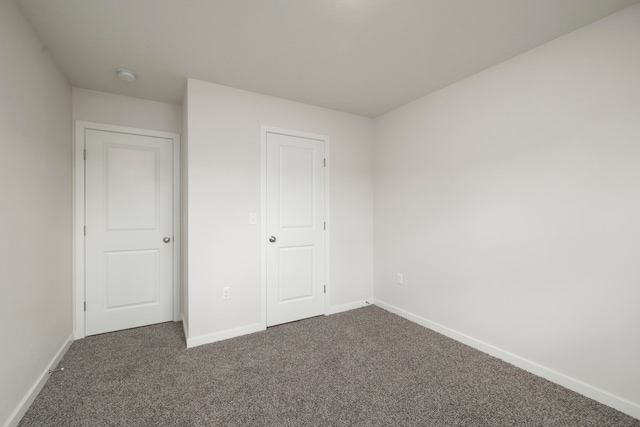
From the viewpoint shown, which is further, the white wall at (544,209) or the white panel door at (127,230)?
the white panel door at (127,230)

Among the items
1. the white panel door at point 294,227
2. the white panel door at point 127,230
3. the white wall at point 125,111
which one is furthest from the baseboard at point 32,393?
the white wall at point 125,111

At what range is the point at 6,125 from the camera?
4.67ft

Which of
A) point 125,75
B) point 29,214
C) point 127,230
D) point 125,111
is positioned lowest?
point 127,230

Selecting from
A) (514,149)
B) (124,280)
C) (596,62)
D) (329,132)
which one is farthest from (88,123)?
(596,62)

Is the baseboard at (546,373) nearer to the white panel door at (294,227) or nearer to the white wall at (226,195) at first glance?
the white panel door at (294,227)

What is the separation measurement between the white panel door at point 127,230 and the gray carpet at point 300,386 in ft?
1.01

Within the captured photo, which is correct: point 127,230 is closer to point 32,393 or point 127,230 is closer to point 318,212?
point 32,393

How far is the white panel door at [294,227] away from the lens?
277cm

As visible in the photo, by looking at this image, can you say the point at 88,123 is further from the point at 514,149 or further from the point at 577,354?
the point at 577,354

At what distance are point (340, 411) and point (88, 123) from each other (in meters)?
3.26

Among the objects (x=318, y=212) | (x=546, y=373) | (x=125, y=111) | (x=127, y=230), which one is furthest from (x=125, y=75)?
(x=546, y=373)

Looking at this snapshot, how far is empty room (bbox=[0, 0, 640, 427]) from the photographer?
1.57m

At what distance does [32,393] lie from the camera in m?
1.66

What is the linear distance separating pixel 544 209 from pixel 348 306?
7.13ft
